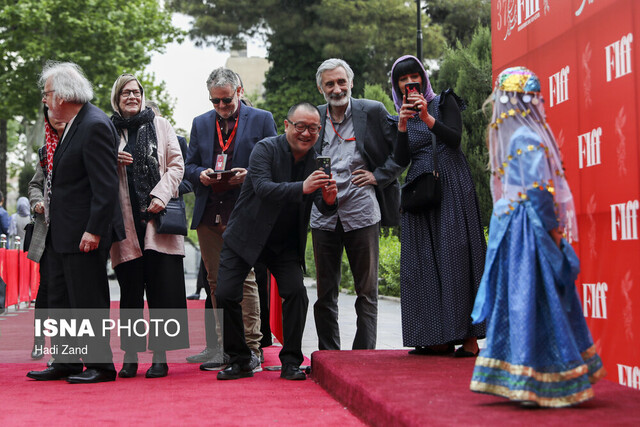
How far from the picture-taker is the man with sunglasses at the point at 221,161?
5.94 meters

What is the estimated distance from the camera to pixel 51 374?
547 cm

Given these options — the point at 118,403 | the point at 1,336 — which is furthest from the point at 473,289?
the point at 1,336

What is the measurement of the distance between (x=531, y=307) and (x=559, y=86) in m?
2.11

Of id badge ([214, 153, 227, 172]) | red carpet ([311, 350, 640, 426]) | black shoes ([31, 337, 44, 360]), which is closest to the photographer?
red carpet ([311, 350, 640, 426])

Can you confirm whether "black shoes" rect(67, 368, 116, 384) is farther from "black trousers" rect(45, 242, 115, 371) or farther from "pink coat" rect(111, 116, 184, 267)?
"pink coat" rect(111, 116, 184, 267)

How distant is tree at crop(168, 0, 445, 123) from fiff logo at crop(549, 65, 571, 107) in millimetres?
23777

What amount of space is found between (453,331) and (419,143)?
1223 mm

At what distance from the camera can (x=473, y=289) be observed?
5.11m

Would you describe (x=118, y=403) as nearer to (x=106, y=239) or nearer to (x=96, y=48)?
(x=106, y=239)

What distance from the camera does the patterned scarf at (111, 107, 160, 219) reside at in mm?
5629

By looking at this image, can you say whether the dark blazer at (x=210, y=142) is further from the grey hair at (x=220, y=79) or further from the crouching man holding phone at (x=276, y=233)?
the crouching man holding phone at (x=276, y=233)

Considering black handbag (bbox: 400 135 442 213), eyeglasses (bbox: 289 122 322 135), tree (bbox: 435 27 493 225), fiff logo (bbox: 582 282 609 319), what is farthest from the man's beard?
tree (bbox: 435 27 493 225)

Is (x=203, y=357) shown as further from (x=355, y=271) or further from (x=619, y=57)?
(x=619, y=57)

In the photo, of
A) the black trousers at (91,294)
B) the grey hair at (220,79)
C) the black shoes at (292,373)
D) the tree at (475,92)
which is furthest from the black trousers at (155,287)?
the tree at (475,92)
